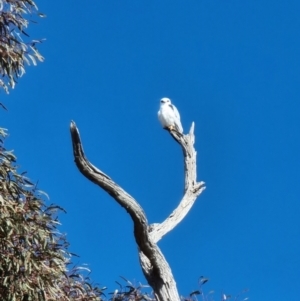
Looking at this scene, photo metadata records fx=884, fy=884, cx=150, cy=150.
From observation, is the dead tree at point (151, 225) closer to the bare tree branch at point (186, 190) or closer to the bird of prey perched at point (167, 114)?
the bare tree branch at point (186, 190)

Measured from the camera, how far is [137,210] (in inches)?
192

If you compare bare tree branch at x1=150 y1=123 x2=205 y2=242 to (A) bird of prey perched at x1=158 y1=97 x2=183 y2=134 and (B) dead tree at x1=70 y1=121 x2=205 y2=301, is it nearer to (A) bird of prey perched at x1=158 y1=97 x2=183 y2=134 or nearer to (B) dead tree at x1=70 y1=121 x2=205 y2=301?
(B) dead tree at x1=70 y1=121 x2=205 y2=301

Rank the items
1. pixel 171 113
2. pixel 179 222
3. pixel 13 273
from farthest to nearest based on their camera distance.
→ pixel 171 113 < pixel 13 273 < pixel 179 222

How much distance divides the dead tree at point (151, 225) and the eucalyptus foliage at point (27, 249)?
5.52ft

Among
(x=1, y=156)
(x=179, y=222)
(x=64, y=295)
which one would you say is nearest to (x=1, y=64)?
(x=1, y=156)

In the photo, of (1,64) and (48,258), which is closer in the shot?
(48,258)

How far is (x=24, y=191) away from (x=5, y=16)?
1.49m

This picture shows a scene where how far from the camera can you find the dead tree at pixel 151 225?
4719 mm

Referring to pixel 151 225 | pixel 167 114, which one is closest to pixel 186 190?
pixel 151 225

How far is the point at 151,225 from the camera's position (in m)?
5.11

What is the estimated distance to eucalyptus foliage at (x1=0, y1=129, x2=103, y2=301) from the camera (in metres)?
6.56

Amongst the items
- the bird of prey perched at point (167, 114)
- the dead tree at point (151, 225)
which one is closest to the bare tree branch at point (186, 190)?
the dead tree at point (151, 225)

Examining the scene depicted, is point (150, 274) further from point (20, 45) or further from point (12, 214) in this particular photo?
point (20, 45)

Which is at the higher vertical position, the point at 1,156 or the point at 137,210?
the point at 1,156
